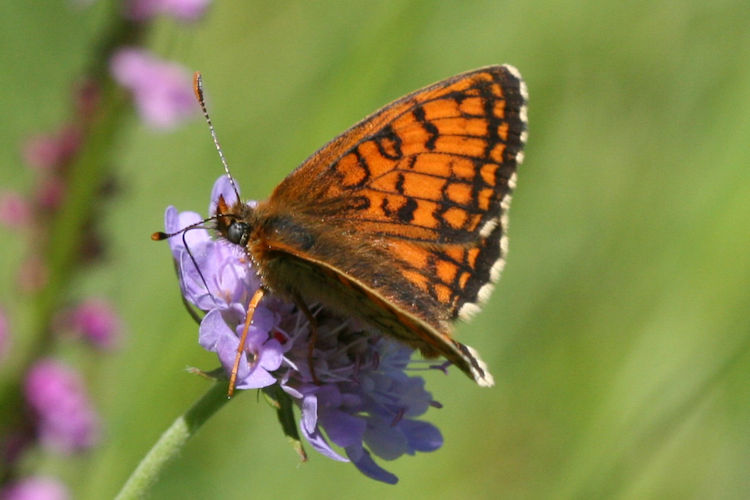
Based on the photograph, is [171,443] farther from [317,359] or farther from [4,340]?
[4,340]

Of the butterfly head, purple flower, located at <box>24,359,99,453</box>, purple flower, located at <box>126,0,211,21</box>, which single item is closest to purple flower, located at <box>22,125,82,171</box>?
purple flower, located at <box>126,0,211,21</box>

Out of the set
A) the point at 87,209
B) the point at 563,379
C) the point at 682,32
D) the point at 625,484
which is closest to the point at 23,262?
the point at 87,209

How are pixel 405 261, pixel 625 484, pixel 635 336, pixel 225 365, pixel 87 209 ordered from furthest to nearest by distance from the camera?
pixel 635 336 → pixel 87 209 → pixel 625 484 → pixel 405 261 → pixel 225 365

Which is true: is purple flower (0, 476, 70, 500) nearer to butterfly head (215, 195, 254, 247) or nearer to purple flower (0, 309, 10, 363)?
purple flower (0, 309, 10, 363)

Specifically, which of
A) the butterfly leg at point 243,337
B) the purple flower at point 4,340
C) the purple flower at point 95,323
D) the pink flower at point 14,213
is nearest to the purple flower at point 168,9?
the pink flower at point 14,213

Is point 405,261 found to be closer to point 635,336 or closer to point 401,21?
point 401,21

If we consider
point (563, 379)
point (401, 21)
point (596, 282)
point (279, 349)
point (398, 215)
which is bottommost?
point (563, 379)

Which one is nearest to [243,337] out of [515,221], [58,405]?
[58,405]

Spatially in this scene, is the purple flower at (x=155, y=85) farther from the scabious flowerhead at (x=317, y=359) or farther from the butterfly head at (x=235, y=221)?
the butterfly head at (x=235, y=221)
